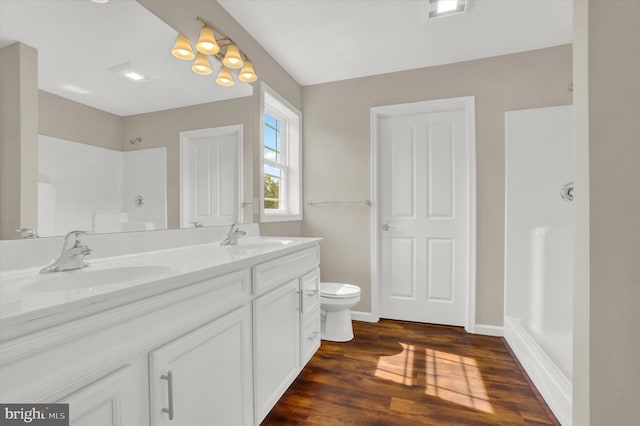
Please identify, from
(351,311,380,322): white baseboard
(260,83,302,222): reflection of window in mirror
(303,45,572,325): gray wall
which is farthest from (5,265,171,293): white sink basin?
(351,311,380,322): white baseboard

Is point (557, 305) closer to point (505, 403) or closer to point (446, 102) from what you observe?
point (505, 403)

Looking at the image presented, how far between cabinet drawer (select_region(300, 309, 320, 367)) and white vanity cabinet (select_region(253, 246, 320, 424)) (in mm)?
29

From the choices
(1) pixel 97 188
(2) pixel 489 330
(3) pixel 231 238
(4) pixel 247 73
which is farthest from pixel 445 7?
(2) pixel 489 330

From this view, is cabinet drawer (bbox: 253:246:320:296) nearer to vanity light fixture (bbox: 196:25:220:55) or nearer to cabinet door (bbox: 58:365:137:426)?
cabinet door (bbox: 58:365:137:426)

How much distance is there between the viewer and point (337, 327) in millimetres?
2367

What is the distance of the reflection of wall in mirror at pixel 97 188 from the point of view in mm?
1048

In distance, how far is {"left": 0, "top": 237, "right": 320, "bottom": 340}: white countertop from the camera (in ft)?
1.84

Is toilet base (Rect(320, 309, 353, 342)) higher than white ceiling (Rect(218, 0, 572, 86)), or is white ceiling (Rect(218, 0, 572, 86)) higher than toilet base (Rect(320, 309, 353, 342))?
white ceiling (Rect(218, 0, 572, 86))

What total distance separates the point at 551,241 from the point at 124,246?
2.82m

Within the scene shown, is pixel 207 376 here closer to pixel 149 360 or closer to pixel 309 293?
pixel 149 360

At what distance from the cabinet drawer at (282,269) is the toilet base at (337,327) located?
0.65m

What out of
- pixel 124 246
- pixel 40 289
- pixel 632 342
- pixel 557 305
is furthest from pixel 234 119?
pixel 557 305

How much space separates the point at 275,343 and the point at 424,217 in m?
1.86

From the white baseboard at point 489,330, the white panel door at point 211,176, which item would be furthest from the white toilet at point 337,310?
the white baseboard at point 489,330
